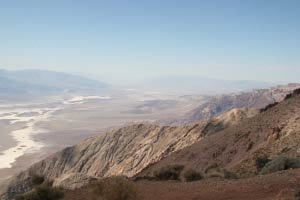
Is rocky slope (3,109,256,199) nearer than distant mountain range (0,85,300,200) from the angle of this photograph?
No

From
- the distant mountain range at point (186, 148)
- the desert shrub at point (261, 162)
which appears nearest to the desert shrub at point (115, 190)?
the distant mountain range at point (186, 148)

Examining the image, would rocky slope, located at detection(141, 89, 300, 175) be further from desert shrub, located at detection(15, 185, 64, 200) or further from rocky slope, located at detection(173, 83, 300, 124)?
rocky slope, located at detection(173, 83, 300, 124)

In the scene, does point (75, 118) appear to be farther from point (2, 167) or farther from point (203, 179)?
point (203, 179)

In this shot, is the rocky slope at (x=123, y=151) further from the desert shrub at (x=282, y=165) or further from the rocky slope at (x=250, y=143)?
the desert shrub at (x=282, y=165)

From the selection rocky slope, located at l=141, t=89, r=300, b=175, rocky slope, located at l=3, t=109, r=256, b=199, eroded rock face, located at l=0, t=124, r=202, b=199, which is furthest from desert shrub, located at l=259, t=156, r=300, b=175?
eroded rock face, located at l=0, t=124, r=202, b=199

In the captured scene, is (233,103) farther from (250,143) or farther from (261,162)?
(261,162)

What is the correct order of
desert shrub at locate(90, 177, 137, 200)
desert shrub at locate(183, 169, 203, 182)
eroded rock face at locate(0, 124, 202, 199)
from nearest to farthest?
desert shrub at locate(90, 177, 137, 200), desert shrub at locate(183, 169, 203, 182), eroded rock face at locate(0, 124, 202, 199)
